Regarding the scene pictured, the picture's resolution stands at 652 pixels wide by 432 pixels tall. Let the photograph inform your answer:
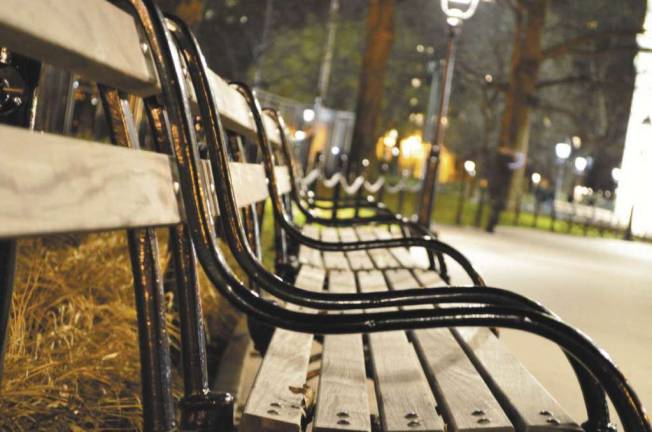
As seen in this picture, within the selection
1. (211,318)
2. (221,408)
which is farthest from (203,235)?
(211,318)

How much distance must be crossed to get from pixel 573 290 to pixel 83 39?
7200 mm

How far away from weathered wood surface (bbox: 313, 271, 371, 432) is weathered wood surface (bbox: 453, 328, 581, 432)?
Result: 0.29m

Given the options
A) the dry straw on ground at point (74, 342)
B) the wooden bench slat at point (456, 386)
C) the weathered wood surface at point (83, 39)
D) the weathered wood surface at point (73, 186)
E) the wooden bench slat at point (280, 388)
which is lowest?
the dry straw on ground at point (74, 342)

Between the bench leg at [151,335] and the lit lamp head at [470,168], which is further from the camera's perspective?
the lit lamp head at [470,168]

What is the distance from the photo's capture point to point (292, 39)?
132 feet

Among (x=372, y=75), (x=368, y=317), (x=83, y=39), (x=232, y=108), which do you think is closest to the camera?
(x=83, y=39)

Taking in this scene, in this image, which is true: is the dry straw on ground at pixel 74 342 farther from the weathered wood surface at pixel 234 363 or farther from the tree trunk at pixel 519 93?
the tree trunk at pixel 519 93

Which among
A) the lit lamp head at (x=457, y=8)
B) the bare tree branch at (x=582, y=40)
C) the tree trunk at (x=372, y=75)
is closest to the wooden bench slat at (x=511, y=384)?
the lit lamp head at (x=457, y=8)

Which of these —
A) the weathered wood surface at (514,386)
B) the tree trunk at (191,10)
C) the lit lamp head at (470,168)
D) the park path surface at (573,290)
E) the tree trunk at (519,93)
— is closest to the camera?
the weathered wood surface at (514,386)

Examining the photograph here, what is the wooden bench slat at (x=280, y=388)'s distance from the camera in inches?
64.6

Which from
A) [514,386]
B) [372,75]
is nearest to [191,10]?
[514,386]

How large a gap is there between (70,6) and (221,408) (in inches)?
31.9

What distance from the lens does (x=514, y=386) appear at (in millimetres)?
2031

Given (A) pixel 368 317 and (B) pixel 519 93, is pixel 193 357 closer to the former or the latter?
(A) pixel 368 317
